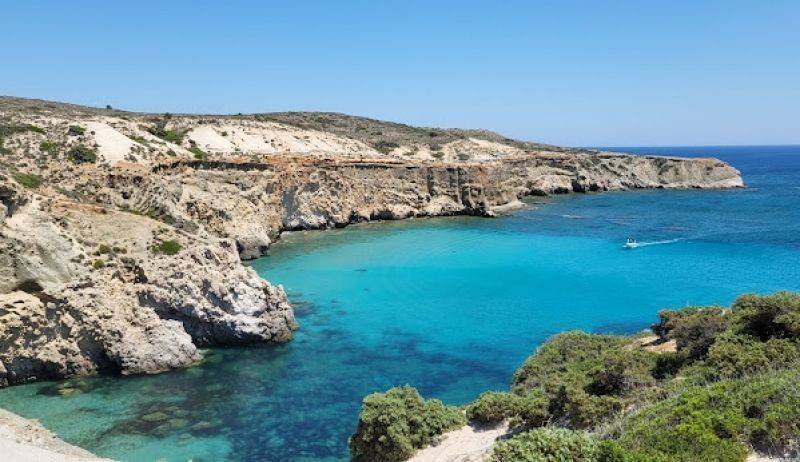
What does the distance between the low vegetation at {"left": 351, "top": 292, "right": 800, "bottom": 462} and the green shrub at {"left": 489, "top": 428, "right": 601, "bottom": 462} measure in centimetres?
2

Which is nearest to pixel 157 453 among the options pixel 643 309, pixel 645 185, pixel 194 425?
pixel 194 425

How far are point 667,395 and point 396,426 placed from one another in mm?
6040

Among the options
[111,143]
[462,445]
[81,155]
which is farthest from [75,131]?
[462,445]

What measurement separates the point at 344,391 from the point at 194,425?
5.19m

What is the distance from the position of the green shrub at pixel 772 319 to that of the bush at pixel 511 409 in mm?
5466

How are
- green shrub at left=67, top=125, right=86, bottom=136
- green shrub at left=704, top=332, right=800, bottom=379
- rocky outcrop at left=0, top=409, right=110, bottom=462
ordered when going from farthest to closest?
green shrub at left=67, top=125, right=86, bottom=136, rocky outcrop at left=0, top=409, right=110, bottom=462, green shrub at left=704, top=332, right=800, bottom=379

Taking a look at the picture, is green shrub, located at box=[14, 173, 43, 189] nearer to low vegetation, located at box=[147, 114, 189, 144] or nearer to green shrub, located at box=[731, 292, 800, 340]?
green shrub, located at box=[731, 292, 800, 340]

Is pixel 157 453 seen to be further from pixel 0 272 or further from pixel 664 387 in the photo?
pixel 664 387

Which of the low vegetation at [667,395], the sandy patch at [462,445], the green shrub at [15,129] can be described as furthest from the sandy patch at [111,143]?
the low vegetation at [667,395]

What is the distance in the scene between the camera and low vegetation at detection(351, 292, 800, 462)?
9.16 meters

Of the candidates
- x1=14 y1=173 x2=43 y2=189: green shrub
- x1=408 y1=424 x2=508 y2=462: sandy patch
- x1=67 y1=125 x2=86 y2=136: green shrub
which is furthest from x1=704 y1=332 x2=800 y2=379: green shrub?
x1=67 y1=125 x2=86 y2=136: green shrub

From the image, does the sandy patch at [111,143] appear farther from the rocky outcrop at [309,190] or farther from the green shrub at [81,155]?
the rocky outcrop at [309,190]

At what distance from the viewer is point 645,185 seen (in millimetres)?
102125

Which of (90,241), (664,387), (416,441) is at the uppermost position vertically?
(90,241)
